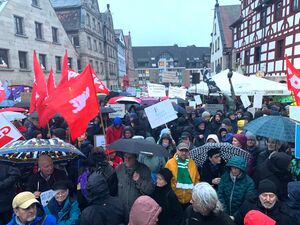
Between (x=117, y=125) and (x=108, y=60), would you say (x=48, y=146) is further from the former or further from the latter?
(x=108, y=60)

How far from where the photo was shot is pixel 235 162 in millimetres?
3174

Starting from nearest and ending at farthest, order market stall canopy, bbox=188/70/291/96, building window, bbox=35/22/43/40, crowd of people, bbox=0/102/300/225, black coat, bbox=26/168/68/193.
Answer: crowd of people, bbox=0/102/300/225 → black coat, bbox=26/168/68/193 → market stall canopy, bbox=188/70/291/96 → building window, bbox=35/22/43/40

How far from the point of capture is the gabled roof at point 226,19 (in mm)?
29380

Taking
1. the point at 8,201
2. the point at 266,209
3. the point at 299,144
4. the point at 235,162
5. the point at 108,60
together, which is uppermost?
the point at 108,60

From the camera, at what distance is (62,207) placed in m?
2.99

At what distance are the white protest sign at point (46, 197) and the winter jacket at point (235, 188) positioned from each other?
2240 mm

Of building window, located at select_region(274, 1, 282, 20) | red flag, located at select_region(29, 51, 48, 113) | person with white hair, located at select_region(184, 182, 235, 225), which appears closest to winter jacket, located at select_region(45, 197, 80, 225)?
person with white hair, located at select_region(184, 182, 235, 225)

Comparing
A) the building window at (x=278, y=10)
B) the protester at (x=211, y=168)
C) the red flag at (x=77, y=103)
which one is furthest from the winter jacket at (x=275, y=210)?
the building window at (x=278, y=10)

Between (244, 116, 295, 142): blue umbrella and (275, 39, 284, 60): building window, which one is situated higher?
(275, 39, 284, 60): building window

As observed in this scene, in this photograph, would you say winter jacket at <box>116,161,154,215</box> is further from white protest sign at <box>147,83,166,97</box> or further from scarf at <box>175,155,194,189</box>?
white protest sign at <box>147,83,166,97</box>

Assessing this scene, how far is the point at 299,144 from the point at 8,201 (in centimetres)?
415

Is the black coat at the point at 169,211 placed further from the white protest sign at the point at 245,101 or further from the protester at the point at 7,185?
the white protest sign at the point at 245,101

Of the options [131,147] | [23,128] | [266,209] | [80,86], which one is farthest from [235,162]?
[23,128]

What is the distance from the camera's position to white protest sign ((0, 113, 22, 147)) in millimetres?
3953
